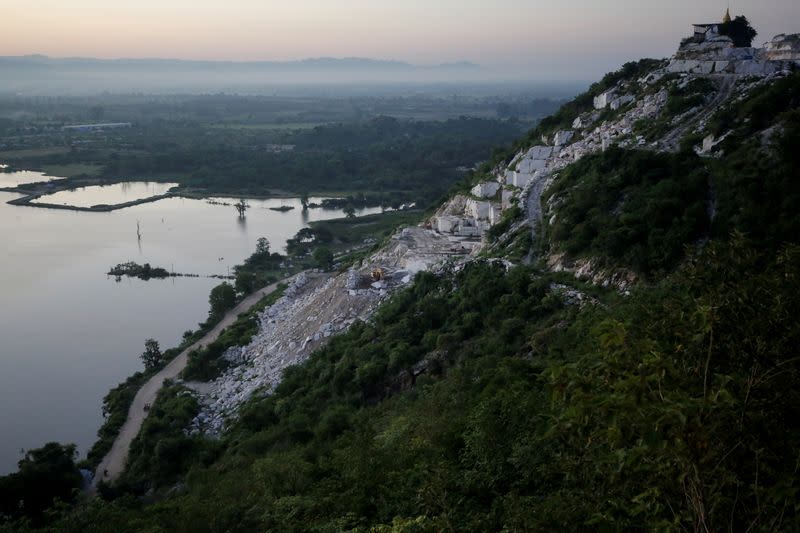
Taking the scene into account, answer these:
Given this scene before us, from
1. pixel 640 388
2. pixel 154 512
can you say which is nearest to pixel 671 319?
pixel 640 388

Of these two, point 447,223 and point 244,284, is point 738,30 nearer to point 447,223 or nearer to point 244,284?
point 447,223

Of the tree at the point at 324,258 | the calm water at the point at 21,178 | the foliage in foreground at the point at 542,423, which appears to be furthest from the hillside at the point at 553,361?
the calm water at the point at 21,178

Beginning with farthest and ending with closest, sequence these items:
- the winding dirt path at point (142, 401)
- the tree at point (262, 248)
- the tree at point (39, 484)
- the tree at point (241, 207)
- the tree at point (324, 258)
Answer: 1. the tree at point (241, 207)
2. the tree at point (262, 248)
3. the tree at point (324, 258)
4. the winding dirt path at point (142, 401)
5. the tree at point (39, 484)

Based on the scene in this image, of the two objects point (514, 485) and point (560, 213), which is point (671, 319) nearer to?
point (514, 485)

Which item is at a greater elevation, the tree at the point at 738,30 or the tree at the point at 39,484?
the tree at the point at 738,30

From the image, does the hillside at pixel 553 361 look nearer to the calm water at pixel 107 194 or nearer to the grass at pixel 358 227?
the grass at pixel 358 227

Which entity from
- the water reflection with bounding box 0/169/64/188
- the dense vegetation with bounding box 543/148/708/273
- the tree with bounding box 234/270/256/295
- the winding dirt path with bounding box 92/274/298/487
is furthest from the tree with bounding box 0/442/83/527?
the water reflection with bounding box 0/169/64/188

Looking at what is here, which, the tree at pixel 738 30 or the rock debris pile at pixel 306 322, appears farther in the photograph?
the tree at pixel 738 30

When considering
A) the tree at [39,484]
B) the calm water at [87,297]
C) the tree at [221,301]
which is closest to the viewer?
the tree at [39,484]
